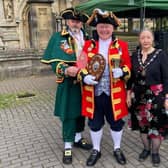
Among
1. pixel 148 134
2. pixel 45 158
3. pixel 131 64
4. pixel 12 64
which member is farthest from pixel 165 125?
pixel 12 64

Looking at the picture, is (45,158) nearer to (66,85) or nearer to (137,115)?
(66,85)

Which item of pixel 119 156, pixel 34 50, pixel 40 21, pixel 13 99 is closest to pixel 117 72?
pixel 119 156

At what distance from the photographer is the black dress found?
343 centimetres

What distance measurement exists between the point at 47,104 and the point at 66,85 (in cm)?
313

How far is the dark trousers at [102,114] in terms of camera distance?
11.8 ft

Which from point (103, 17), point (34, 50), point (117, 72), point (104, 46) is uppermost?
point (103, 17)

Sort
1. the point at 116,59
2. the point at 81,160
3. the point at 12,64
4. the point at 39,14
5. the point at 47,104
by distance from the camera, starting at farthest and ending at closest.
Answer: the point at 39,14
the point at 12,64
the point at 47,104
the point at 81,160
the point at 116,59

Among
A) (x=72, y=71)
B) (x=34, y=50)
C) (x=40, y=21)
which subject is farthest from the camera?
(x=40, y=21)

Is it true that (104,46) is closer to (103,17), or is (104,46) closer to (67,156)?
(103,17)

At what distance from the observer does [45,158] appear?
162 inches

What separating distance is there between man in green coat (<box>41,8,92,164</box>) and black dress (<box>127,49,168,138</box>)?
0.70 meters

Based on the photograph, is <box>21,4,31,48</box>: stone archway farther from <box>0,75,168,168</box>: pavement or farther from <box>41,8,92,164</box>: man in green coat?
<box>41,8,92,164</box>: man in green coat

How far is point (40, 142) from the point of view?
4.69 meters

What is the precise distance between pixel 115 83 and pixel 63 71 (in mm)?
633
